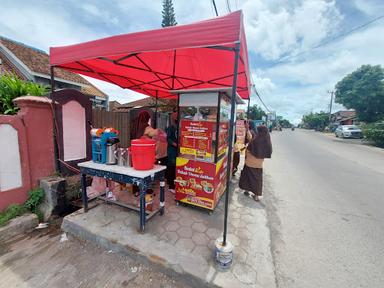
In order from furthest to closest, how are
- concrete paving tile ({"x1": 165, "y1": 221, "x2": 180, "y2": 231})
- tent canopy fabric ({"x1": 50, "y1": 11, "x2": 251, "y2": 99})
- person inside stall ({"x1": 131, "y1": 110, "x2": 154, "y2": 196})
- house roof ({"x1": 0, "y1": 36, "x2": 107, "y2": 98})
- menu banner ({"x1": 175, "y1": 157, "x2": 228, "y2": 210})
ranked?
house roof ({"x1": 0, "y1": 36, "x2": 107, "y2": 98}) < person inside stall ({"x1": 131, "y1": 110, "x2": 154, "y2": 196}) < menu banner ({"x1": 175, "y1": 157, "x2": 228, "y2": 210}) < concrete paving tile ({"x1": 165, "y1": 221, "x2": 180, "y2": 231}) < tent canopy fabric ({"x1": 50, "y1": 11, "x2": 251, "y2": 99})

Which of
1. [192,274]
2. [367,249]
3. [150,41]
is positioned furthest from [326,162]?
[150,41]

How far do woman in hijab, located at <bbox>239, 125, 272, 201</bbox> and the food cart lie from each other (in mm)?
938

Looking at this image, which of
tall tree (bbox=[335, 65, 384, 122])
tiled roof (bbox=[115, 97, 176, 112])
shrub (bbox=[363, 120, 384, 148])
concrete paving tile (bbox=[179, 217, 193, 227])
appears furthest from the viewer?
tall tree (bbox=[335, 65, 384, 122])

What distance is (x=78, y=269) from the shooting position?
6.86 feet

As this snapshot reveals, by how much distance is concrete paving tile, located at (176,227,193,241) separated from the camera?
2.55 m

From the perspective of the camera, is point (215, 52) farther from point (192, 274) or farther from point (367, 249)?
point (367, 249)

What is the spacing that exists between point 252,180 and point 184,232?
6.63ft

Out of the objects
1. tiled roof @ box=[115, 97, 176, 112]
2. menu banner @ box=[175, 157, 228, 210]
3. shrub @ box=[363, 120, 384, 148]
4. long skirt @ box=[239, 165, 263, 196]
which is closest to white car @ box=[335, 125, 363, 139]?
shrub @ box=[363, 120, 384, 148]

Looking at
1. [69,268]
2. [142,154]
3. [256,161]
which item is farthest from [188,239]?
[256,161]

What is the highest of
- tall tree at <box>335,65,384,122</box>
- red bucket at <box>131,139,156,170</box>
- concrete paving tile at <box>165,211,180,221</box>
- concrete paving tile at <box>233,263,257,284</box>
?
tall tree at <box>335,65,384,122</box>

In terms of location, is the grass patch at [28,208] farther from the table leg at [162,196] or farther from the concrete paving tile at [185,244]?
the concrete paving tile at [185,244]

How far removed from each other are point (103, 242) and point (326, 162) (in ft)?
29.6

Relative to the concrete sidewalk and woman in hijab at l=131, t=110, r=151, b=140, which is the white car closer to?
the concrete sidewalk

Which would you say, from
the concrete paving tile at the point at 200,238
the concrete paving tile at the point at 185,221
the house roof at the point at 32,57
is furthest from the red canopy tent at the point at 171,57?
the house roof at the point at 32,57
